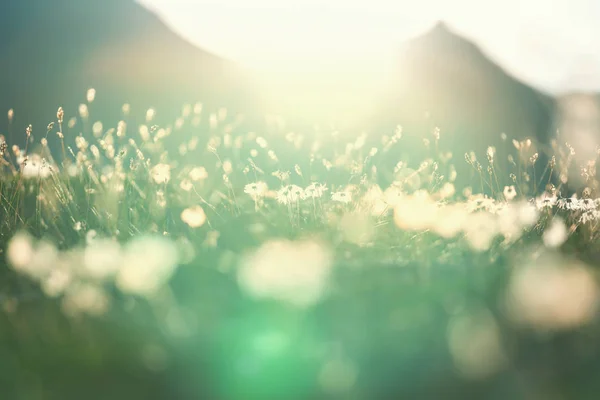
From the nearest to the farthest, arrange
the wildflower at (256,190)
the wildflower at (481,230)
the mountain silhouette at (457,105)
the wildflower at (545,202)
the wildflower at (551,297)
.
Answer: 1. the wildflower at (551,297)
2. the wildflower at (481,230)
3. the wildflower at (545,202)
4. the wildflower at (256,190)
5. the mountain silhouette at (457,105)

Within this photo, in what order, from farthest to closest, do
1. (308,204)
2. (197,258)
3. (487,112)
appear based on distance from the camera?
(487,112)
(308,204)
(197,258)

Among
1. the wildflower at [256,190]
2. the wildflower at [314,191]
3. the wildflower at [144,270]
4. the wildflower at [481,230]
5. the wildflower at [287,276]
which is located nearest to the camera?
the wildflower at [287,276]

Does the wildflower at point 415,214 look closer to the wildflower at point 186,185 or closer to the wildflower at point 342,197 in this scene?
the wildflower at point 342,197

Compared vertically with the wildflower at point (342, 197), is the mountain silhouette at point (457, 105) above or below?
above

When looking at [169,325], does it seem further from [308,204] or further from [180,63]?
[180,63]

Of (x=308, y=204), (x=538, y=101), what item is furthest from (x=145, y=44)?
(x=308, y=204)

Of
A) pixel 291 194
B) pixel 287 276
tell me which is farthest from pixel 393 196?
pixel 287 276

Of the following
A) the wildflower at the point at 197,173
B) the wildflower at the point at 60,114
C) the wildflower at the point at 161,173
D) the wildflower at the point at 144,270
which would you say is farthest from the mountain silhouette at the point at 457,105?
the wildflower at the point at 144,270
